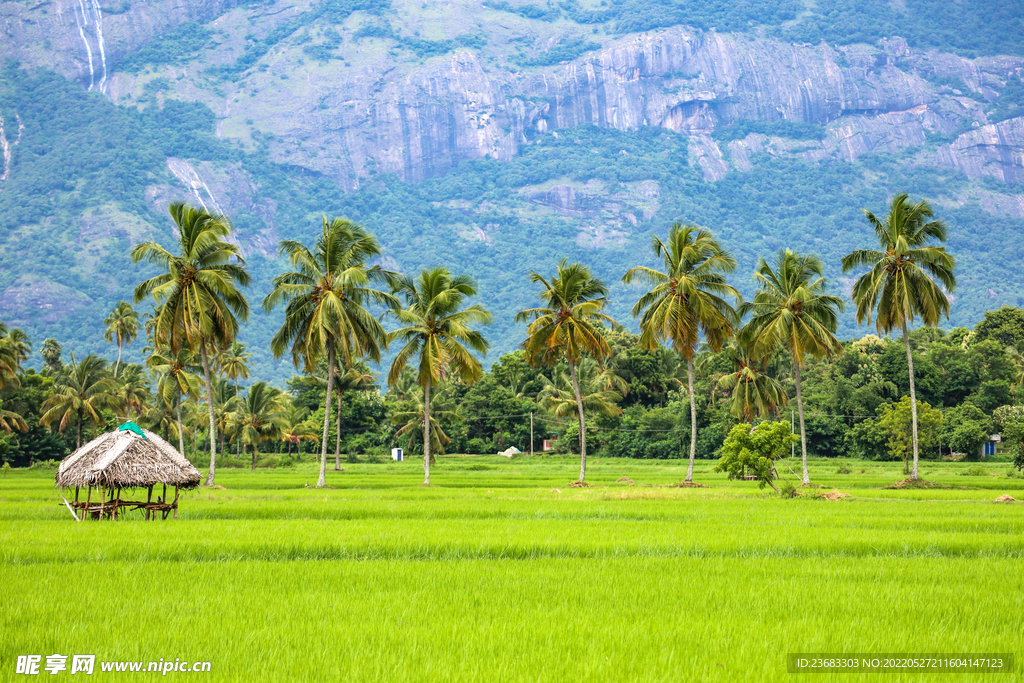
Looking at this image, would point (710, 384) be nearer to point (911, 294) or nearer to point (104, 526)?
point (911, 294)

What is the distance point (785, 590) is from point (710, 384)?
67388 mm

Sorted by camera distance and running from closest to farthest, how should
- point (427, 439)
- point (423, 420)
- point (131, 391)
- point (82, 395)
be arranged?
point (427, 439) → point (82, 395) → point (423, 420) → point (131, 391)

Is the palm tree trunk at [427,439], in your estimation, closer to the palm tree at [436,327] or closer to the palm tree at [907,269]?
the palm tree at [436,327]

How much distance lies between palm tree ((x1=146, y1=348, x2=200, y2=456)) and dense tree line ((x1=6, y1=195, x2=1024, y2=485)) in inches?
9.8

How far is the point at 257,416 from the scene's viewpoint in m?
59.2

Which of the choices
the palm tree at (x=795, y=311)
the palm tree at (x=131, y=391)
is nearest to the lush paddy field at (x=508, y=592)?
the palm tree at (x=795, y=311)

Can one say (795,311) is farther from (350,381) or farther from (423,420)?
(350,381)

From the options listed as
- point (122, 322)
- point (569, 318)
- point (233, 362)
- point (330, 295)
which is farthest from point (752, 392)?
point (122, 322)

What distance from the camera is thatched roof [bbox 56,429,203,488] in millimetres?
20688

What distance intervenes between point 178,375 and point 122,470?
2868 cm

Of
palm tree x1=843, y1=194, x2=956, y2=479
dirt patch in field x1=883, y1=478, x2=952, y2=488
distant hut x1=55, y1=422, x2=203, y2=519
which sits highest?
palm tree x1=843, y1=194, x2=956, y2=479

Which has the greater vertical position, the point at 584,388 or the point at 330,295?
the point at 330,295

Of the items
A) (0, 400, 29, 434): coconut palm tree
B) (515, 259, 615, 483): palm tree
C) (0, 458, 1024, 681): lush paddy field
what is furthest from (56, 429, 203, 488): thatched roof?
(0, 400, 29, 434): coconut palm tree

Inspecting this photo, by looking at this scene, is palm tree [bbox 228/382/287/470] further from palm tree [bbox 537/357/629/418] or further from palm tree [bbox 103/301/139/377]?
palm tree [bbox 103/301/139/377]
